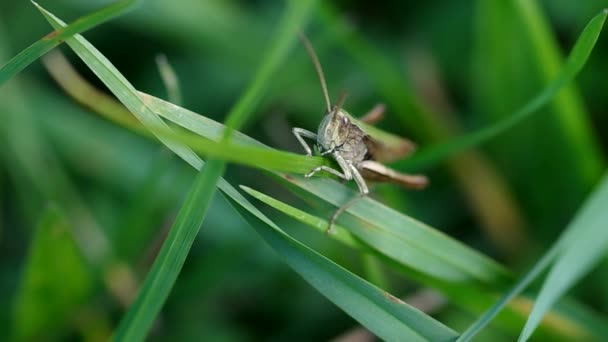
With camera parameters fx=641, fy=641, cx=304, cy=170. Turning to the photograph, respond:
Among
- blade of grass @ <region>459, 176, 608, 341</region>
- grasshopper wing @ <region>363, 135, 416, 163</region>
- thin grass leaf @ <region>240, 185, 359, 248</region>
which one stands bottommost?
blade of grass @ <region>459, 176, 608, 341</region>

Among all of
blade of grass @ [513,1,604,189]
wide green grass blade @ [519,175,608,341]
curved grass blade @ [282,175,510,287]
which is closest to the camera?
wide green grass blade @ [519,175,608,341]

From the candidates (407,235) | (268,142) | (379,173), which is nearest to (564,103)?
(379,173)

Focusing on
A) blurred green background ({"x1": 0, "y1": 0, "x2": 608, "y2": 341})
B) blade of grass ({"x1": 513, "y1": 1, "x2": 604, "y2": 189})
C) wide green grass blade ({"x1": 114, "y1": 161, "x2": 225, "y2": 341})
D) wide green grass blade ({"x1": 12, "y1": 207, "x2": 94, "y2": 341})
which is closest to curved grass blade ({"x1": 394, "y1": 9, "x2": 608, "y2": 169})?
blurred green background ({"x1": 0, "y1": 0, "x2": 608, "y2": 341})

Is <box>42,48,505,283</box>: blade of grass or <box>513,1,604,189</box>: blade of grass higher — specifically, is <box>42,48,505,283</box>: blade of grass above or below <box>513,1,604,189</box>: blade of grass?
below

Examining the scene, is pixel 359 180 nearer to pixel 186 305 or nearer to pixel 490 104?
pixel 186 305

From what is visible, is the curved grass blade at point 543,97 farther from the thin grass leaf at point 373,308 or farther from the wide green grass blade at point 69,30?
the wide green grass blade at point 69,30

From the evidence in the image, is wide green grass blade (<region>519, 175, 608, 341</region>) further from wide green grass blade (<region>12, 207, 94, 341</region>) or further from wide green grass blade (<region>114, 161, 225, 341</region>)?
wide green grass blade (<region>12, 207, 94, 341</region>)

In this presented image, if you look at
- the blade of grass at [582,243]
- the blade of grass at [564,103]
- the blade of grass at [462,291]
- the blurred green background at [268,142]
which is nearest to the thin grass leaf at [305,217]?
the blade of grass at [462,291]
